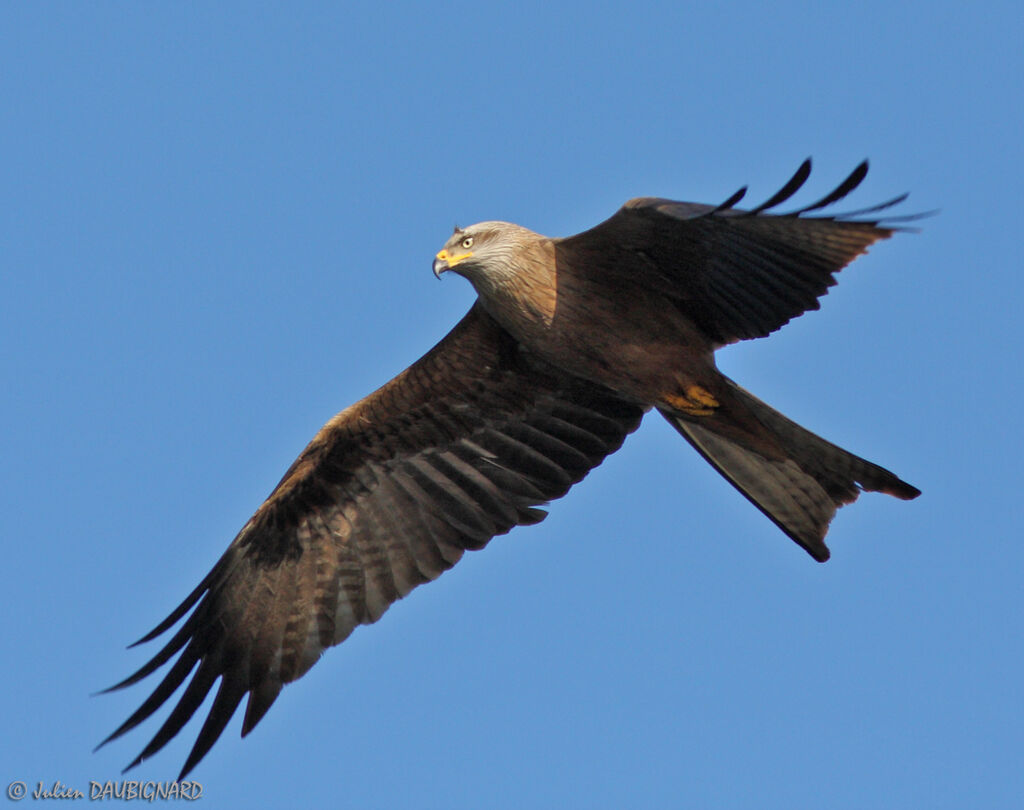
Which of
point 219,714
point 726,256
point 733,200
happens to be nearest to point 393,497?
point 219,714

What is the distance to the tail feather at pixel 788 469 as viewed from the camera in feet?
28.5

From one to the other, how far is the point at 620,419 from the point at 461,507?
1.24 metres

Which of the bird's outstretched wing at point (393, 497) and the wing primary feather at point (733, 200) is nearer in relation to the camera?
the wing primary feather at point (733, 200)

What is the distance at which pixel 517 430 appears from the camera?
10000 mm

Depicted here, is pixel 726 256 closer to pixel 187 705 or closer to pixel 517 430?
pixel 517 430

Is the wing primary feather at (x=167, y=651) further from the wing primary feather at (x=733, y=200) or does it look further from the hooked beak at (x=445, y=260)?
the wing primary feather at (x=733, y=200)

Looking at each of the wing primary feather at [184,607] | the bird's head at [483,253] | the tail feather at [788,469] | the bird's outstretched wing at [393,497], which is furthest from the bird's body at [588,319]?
the wing primary feather at [184,607]

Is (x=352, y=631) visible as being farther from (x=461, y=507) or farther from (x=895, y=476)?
(x=895, y=476)

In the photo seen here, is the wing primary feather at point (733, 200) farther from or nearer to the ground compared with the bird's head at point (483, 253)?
nearer to the ground

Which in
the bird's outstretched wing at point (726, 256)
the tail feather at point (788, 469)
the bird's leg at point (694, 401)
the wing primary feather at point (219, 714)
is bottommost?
the wing primary feather at point (219, 714)

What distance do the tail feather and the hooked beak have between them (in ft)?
5.56

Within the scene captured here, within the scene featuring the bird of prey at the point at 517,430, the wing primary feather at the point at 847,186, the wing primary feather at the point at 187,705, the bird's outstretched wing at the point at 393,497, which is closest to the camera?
the wing primary feather at the point at 847,186

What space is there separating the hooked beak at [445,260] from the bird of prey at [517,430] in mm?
13

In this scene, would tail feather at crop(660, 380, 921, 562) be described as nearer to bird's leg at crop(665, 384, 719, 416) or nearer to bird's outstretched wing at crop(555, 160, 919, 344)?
bird's leg at crop(665, 384, 719, 416)
